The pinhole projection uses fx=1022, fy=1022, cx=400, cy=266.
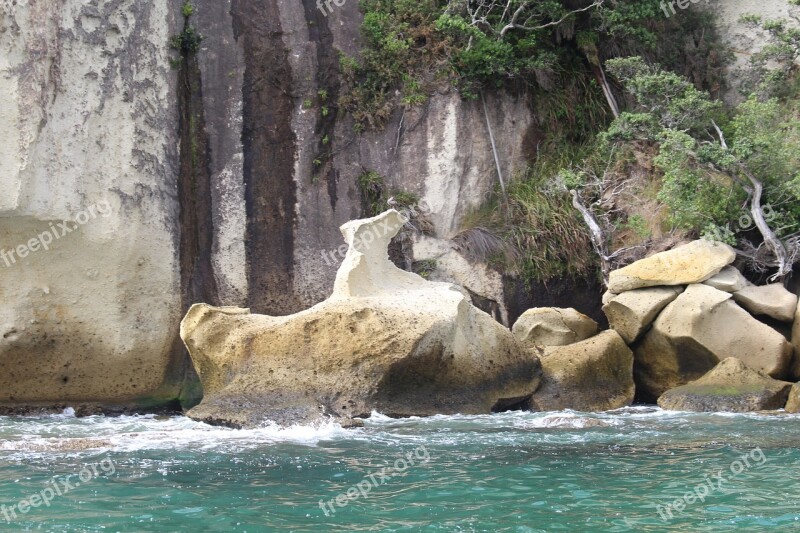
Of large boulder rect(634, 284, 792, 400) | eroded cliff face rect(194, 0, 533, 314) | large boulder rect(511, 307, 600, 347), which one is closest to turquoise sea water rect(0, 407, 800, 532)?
large boulder rect(634, 284, 792, 400)

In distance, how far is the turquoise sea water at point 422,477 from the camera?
6.24 m

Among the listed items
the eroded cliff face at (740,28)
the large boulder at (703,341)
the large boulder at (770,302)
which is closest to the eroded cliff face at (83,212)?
the large boulder at (703,341)

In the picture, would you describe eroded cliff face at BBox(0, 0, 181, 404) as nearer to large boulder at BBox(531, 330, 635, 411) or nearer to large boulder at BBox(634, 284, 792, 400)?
large boulder at BBox(531, 330, 635, 411)

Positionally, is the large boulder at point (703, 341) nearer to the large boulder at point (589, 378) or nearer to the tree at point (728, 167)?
the large boulder at point (589, 378)

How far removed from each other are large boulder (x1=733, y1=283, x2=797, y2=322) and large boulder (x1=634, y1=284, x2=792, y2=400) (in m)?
0.31

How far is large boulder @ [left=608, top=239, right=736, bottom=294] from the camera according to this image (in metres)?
12.6

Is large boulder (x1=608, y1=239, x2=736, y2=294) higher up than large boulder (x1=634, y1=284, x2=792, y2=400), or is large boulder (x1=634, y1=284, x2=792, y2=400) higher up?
large boulder (x1=608, y1=239, x2=736, y2=294)

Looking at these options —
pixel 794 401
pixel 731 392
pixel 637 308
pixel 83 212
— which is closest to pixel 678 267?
pixel 637 308

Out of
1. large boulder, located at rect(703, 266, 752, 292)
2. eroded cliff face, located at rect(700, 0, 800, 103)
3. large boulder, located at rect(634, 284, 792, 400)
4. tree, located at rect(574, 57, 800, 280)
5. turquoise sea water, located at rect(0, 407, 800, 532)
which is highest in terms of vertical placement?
eroded cliff face, located at rect(700, 0, 800, 103)

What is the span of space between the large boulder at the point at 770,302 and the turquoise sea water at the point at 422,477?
2465 mm

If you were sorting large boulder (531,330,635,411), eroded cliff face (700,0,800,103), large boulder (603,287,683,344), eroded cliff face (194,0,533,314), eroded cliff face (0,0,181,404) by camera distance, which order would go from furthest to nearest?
eroded cliff face (700,0,800,103) → eroded cliff face (194,0,533,314) → large boulder (603,287,683,344) → eroded cliff face (0,0,181,404) → large boulder (531,330,635,411)

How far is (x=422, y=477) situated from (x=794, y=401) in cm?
511

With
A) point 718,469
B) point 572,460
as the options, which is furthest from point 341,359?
point 718,469

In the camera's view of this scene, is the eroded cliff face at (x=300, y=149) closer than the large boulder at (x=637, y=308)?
No
